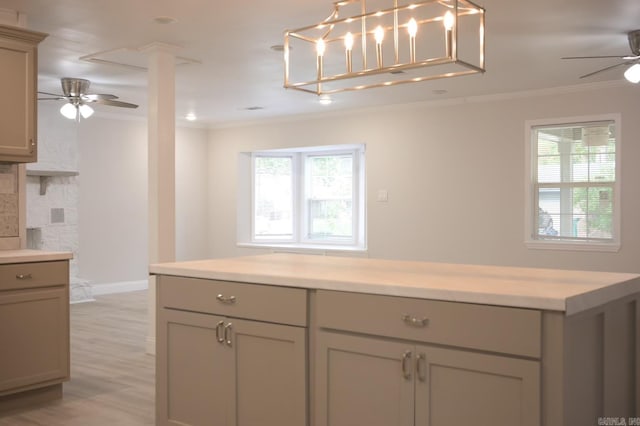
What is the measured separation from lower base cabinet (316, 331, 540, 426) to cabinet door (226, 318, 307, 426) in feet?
0.30

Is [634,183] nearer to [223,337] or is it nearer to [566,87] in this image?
[566,87]

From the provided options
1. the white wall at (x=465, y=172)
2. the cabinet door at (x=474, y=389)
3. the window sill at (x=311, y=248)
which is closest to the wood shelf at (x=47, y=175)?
the window sill at (x=311, y=248)

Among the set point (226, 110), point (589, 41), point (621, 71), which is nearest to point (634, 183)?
point (621, 71)

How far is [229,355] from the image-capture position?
277 cm

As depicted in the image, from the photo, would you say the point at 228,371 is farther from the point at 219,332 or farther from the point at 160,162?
the point at 160,162

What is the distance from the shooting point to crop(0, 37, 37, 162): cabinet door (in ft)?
12.9

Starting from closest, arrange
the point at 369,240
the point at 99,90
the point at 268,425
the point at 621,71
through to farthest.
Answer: the point at 268,425, the point at 621,71, the point at 99,90, the point at 369,240

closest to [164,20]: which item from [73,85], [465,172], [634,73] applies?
[73,85]

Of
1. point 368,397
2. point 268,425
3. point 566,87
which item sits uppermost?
point 566,87

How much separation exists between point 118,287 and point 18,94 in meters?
4.81

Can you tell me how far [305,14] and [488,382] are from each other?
285 centimetres

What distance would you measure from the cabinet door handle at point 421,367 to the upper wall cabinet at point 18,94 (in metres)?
2.91

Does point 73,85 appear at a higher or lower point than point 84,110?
higher

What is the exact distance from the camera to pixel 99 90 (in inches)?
272
